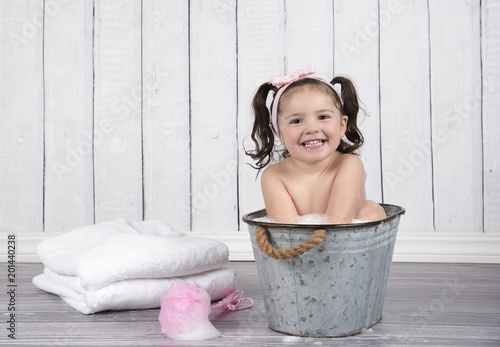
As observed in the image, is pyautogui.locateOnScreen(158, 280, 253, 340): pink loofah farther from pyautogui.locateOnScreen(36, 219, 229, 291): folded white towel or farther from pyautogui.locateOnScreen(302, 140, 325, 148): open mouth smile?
pyautogui.locateOnScreen(302, 140, 325, 148): open mouth smile

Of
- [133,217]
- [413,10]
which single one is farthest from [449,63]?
[133,217]

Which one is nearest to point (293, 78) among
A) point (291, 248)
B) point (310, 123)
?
point (310, 123)

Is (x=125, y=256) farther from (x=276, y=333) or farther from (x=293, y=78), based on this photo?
(x=293, y=78)

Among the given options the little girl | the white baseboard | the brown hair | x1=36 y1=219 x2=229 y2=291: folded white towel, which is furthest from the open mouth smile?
the white baseboard

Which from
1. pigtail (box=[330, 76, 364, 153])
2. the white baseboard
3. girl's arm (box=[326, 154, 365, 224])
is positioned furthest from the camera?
the white baseboard

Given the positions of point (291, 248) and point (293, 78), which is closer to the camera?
point (291, 248)

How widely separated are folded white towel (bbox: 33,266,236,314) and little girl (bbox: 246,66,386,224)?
0.25 m

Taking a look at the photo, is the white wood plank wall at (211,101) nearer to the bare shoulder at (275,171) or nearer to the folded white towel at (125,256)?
the folded white towel at (125,256)

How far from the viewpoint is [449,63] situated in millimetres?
1801

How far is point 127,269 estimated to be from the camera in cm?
120

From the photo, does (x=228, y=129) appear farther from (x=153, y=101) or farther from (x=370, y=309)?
(x=370, y=309)

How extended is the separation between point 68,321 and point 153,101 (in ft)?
2.95

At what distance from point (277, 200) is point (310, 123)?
0.57 ft

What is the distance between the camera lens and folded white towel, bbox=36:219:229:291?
1194 mm
